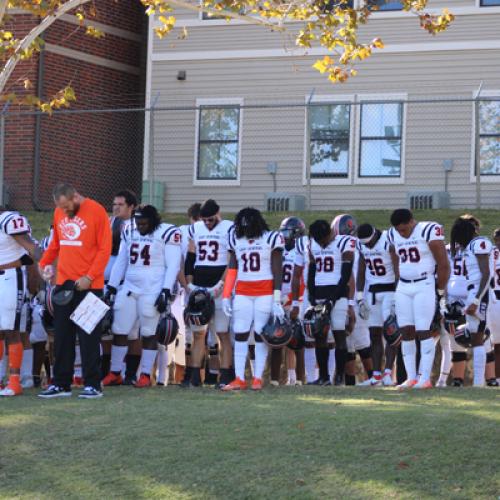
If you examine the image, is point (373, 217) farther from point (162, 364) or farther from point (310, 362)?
point (162, 364)

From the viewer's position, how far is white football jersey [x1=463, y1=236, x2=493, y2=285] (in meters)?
14.4

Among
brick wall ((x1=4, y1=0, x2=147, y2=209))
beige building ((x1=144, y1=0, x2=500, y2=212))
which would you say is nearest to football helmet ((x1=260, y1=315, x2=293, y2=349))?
beige building ((x1=144, y1=0, x2=500, y2=212))

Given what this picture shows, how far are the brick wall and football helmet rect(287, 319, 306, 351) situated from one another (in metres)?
11.6

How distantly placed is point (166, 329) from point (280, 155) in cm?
1178

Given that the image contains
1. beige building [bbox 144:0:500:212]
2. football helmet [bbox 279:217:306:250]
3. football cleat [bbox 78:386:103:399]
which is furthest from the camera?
beige building [bbox 144:0:500:212]

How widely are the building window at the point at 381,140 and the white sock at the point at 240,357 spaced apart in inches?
464

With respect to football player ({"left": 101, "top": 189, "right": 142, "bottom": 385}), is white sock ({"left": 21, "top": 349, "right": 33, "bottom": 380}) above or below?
below

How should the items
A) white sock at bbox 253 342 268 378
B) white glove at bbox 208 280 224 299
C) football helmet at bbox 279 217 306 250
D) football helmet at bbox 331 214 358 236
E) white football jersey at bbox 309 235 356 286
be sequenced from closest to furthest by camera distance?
1. white sock at bbox 253 342 268 378
2. white glove at bbox 208 280 224 299
3. white football jersey at bbox 309 235 356 286
4. football helmet at bbox 331 214 358 236
5. football helmet at bbox 279 217 306 250

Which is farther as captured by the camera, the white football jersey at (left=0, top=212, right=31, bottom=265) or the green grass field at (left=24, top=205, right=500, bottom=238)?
the green grass field at (left=24, top=205, right=500, bottom=238)

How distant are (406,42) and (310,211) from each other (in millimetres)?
4338

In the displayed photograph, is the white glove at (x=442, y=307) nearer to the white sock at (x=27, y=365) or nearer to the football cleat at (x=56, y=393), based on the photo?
the football cleat at (x=56, y=393)

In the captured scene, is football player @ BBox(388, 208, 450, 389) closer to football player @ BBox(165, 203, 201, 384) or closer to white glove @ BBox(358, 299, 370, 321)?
white glove @ BBox(358, 299, 370, 321)

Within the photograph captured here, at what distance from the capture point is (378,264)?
15086 millimetres

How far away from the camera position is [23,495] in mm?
9531
